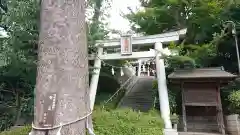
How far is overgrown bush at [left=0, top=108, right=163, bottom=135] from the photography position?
7.22m

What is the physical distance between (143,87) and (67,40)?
11942mm

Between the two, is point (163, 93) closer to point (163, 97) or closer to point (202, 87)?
point (163, 97)

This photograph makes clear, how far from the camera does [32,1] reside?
838 cm

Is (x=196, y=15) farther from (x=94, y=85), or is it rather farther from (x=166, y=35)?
(x=94, y=85)

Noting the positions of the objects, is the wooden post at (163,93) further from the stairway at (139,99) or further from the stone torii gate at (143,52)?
the stairway at (139,99)

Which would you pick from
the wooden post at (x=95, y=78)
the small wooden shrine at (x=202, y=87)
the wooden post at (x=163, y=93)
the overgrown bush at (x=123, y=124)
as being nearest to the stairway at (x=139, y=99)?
the wooden post at (x=163, y=93)

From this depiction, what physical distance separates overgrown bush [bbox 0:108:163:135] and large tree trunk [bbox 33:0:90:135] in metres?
4.32

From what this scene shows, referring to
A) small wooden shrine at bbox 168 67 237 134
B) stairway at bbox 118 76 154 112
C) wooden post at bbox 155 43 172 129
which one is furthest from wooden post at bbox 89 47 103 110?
small wooden shrine at bbox 168 67 237 134

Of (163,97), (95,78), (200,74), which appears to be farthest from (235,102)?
(95,78)

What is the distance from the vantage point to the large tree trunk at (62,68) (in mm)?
2795

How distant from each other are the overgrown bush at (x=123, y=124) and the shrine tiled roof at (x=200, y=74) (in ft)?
6.44

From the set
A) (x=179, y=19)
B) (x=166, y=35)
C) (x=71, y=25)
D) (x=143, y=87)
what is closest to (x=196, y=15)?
(x=179, y=19)

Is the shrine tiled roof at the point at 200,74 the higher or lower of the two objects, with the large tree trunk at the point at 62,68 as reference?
lower

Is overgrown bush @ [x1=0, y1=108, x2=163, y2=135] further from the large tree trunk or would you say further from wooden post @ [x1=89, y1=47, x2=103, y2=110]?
the large tree trunk
